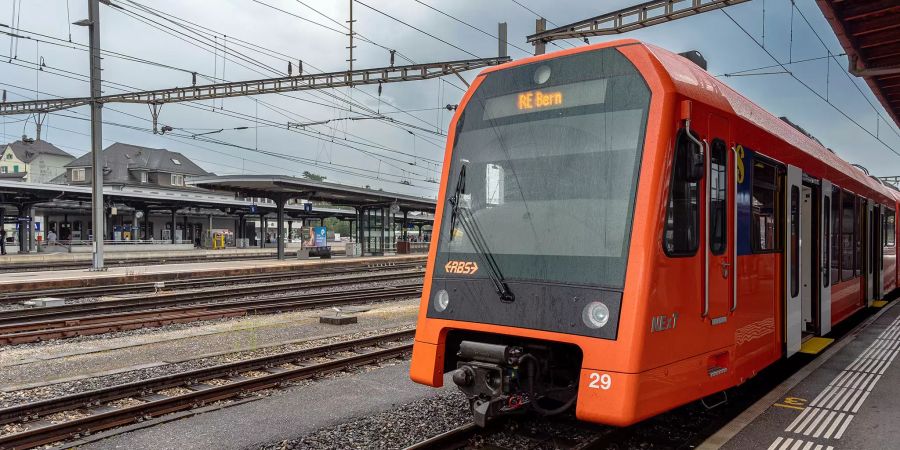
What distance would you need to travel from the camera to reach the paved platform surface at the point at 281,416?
554 cm

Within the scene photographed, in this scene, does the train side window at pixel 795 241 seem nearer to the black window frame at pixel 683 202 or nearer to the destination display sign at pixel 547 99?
the black window frame at pixel 683 202

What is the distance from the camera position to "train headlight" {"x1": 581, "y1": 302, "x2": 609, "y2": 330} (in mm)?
4340

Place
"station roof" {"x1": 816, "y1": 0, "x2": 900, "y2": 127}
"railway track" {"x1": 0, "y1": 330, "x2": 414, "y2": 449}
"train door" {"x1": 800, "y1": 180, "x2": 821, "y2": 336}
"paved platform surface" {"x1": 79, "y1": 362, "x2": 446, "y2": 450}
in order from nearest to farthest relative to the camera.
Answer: "paved platform surface" {"x1": 79, "y1": 362, "x2": 446, "y2": 450}
"railway track" {"x1": 0, "y1": 330, "x2": 414, "y2": 449}
"train door" {"x1": 800, "y1": 180, "x2": 821, "y2": 336}
"station roof" {"x1": 816, "y1": 0, "x2": 900, "y2": 127}

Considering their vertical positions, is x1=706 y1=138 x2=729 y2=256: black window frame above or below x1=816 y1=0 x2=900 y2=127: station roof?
below

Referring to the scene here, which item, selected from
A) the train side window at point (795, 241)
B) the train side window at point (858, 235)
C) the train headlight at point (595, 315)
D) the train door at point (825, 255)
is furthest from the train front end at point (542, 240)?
the train side window at point (858, 235)

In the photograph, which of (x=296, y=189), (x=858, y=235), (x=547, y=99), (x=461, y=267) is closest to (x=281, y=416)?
(x=461, y=267)

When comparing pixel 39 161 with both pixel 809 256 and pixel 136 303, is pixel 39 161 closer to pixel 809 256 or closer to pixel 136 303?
pixel 136 303

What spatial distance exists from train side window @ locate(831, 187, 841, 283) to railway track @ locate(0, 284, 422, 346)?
435 inches

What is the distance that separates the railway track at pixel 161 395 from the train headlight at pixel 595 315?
14.8 ft

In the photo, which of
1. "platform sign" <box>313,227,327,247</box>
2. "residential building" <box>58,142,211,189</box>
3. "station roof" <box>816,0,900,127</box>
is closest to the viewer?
"station roof" <box>816,0,900,127</box>

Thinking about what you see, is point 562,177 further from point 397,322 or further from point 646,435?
point 397,322

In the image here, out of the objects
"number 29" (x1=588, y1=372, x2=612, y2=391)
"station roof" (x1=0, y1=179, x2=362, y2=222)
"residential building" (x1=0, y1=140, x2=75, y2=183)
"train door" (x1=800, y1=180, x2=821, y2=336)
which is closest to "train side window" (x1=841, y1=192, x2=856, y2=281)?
"train door" (x1=800, y1=180, x2=821, y2=336)

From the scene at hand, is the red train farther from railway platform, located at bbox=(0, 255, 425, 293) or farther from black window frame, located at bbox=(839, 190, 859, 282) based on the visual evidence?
railway platform, located at bbox=(0, 255, 425, 293)

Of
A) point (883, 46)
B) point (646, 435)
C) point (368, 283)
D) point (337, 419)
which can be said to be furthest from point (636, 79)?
point (368, 283)
